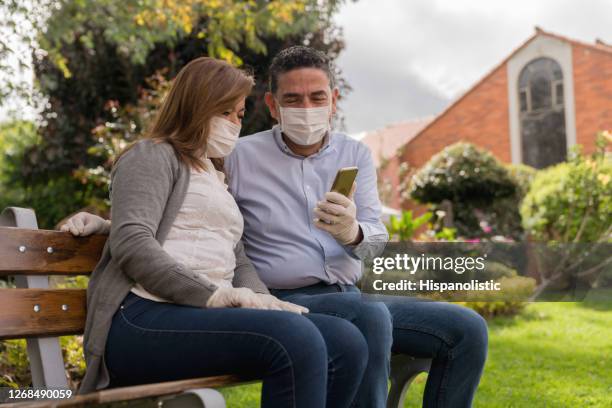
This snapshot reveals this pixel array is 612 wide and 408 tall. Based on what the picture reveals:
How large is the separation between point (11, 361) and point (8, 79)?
3060mm

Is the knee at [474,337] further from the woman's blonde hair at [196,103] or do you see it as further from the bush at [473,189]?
the bush at [473,189]

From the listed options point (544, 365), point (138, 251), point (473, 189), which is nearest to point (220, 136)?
point (138, 251)

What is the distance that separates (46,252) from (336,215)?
3.20 feet

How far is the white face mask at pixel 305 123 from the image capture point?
309 cm

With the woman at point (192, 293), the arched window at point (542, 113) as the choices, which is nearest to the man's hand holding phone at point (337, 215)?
the woman at point (192, 293)

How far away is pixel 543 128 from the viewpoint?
2362cm

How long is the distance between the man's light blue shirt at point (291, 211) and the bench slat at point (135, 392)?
0.80 metres

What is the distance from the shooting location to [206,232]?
256 cm

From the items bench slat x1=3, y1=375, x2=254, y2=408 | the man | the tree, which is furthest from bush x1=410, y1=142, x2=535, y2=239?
bench slat x1=3, y1=375, x2=254, y2=408

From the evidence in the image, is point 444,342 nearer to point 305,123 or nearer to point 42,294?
point 305,123

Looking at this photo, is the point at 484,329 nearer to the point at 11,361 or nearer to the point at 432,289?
the point at 432,289

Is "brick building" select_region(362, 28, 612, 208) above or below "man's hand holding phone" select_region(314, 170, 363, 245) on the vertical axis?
above

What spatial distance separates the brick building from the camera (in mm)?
22562

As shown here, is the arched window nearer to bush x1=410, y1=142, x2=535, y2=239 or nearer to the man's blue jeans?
bush x1=410, y1=142, x2=535, y2=239
